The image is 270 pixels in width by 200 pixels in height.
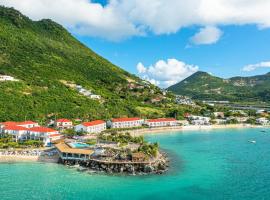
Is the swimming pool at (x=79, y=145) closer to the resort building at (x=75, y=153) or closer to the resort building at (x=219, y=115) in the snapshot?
the resort building at (x=75, y=153)

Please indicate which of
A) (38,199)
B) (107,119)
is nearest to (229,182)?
(38,199)

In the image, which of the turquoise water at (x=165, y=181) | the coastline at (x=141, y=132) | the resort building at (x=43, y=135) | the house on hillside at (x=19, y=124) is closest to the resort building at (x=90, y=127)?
the coastline at (x=141, y=132)

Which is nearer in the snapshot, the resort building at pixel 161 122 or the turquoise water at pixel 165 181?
the turquoise water at pixel 165 181

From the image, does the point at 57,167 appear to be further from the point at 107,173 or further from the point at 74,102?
the point at 74,102

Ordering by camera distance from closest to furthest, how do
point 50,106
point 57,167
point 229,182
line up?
1. point 229,182
2. point 57,167
3. point 50,106

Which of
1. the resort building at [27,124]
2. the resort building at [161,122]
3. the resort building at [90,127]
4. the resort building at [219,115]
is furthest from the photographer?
the resort building at [219,115]

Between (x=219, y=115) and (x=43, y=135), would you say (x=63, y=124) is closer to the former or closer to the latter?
(x=43, y=135)

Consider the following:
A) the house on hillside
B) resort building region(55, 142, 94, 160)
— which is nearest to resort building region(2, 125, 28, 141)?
the house on hillside
